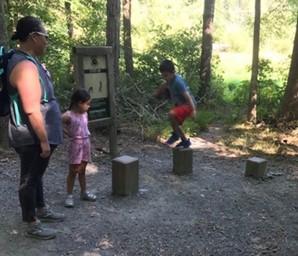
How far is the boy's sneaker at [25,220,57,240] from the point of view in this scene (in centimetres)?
357

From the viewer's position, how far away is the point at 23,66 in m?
3.02

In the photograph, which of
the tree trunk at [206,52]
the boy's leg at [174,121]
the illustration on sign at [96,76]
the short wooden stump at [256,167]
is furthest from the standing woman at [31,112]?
the tree trunk at [206,52]

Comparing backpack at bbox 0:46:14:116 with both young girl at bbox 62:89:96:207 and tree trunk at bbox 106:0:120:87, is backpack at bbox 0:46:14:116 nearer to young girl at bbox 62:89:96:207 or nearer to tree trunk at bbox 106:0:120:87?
young girl at bbox 62:89:96:207

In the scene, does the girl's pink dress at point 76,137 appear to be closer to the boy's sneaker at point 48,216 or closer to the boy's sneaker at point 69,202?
the boy's sneaker at point 69,202

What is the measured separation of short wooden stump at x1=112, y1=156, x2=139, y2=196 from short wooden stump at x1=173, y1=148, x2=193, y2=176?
116 cm

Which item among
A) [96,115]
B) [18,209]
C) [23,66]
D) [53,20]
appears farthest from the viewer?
[53,20]

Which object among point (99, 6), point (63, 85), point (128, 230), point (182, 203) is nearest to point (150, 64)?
point (99, 6)

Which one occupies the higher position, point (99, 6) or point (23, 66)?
point (99, 6)

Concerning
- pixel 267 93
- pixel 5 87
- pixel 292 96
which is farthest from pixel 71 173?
pixel 267 93

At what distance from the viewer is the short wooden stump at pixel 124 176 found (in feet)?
15.9

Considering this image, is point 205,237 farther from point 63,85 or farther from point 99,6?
point 99,6

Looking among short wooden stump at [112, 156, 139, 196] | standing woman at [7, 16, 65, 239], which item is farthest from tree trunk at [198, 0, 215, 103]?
standing woman at [7, 16, 65, 239]

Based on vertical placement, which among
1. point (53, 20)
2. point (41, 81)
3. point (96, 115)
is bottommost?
point (96, 115)

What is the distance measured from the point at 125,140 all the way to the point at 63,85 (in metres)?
2.18
